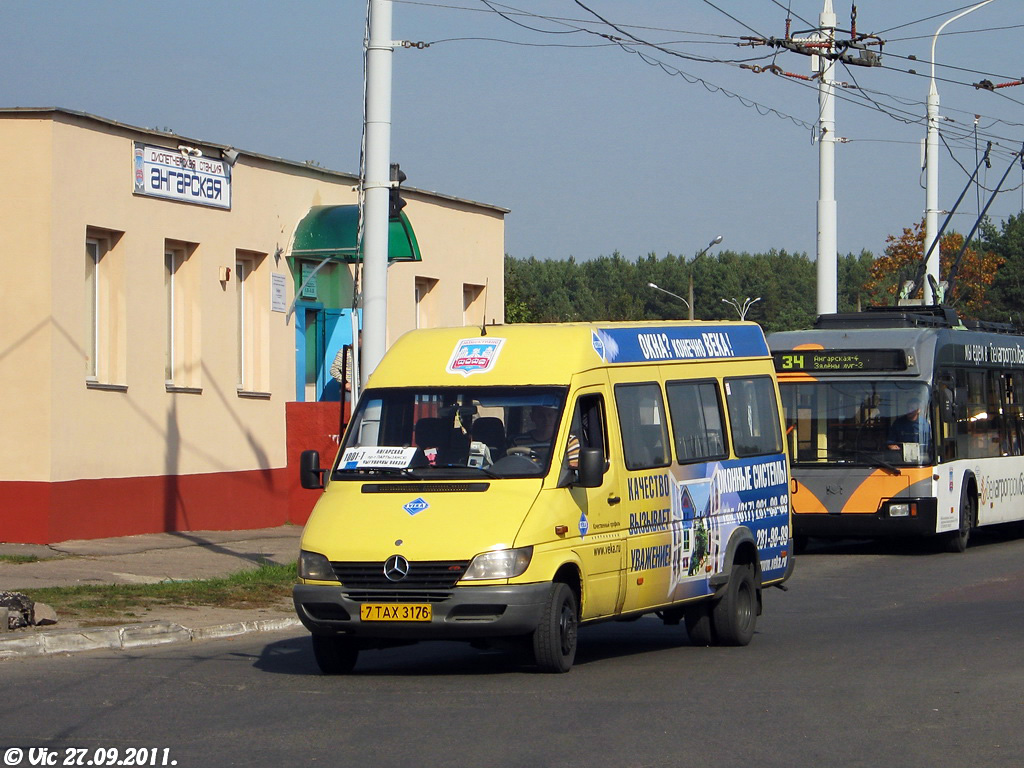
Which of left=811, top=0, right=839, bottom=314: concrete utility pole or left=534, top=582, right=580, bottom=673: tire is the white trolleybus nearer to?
left=811, top=0, right=839, bottom=314: concrete utility pole

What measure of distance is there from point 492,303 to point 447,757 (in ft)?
69.6

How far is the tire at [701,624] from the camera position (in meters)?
11.8

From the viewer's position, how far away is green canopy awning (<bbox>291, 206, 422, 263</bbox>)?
73.9 feet

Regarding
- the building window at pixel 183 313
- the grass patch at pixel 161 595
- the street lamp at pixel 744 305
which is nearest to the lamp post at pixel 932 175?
the street lamp at pixel 744 305

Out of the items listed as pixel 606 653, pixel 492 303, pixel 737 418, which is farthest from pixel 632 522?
pixel 492 303

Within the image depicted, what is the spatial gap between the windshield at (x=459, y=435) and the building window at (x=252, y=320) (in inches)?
471

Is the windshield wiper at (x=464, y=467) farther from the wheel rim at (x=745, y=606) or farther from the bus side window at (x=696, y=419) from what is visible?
the wheel rim at (x=745, y=606)

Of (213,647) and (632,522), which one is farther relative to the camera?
(213,647)

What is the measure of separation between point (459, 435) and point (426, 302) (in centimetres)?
1647

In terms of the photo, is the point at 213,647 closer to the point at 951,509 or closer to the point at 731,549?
the point at 731,549

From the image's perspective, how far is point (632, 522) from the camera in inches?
421

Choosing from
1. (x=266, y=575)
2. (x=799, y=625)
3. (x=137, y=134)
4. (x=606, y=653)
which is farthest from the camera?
(x=137, y=134)

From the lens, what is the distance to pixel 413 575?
9.53 metres

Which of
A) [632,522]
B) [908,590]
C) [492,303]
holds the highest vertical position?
[492,303]
